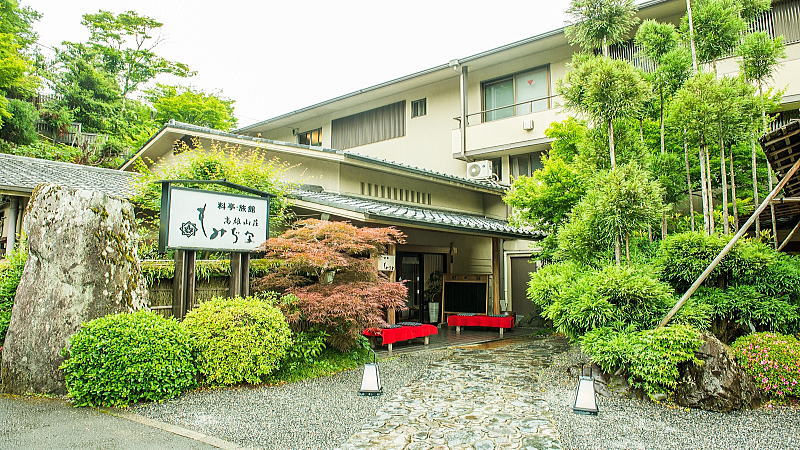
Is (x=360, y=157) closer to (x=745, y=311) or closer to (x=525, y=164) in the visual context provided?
(x=525, y=164)

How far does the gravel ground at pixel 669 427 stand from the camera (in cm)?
482

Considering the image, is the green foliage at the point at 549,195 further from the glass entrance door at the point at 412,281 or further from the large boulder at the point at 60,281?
the large boulder at the point at 60,281

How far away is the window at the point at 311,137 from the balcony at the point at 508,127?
6.76m

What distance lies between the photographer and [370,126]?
65.4 ft

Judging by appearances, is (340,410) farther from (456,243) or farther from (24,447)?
(456,243)

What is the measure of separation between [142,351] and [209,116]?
23.5 metres

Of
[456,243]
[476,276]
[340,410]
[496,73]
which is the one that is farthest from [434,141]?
[340,410]

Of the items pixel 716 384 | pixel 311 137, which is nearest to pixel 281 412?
pixel 716 384

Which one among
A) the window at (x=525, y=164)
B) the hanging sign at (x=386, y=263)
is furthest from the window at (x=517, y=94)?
the hanging sign at (x=386, y=263)

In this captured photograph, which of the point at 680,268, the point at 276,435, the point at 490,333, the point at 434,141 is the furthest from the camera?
the point at 434,141

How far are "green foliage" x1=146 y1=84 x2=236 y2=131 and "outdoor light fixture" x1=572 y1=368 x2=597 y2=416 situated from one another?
82.6ft

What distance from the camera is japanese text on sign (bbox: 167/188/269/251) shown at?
7.23m

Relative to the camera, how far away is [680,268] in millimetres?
7348

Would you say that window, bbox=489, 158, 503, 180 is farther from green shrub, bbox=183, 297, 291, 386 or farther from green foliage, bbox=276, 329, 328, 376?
green shrub, bbox=183, 297, 291, 386
